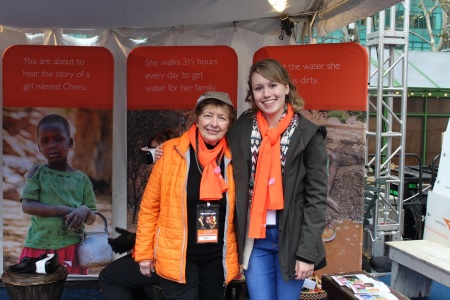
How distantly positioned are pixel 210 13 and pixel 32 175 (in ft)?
6.44

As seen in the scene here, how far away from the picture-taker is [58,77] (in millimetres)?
3854

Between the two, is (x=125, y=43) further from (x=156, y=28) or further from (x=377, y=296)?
(x=377, y=296)

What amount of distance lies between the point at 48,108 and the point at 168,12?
132 cm

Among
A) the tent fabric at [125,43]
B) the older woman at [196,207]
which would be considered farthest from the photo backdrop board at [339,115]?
the older woman at [196,207]

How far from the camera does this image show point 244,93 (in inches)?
159

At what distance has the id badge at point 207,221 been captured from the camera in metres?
2.18

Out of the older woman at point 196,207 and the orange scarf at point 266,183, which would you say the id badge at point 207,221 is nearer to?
the older woman at point 196,207

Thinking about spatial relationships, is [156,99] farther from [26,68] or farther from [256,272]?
[256,272]

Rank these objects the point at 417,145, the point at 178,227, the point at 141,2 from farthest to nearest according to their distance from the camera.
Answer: the point at 417,145 < the point at 141,2 < the point at 178,227

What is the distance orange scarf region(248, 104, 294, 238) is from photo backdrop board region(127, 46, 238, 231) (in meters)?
1.80

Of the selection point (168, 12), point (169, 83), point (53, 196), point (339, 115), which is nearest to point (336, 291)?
point (339, 115)

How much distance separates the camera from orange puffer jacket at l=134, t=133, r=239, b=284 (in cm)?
217

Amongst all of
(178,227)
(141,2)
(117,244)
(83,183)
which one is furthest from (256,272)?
(83,183)

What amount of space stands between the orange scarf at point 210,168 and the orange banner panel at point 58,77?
189 cm
